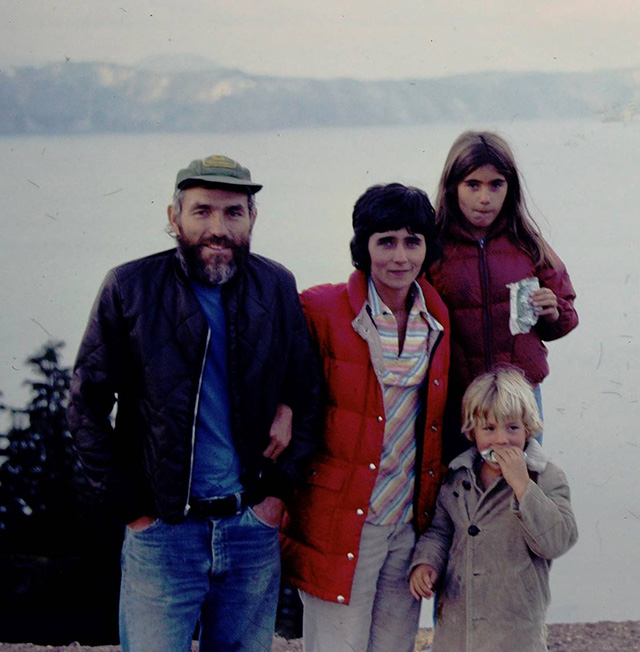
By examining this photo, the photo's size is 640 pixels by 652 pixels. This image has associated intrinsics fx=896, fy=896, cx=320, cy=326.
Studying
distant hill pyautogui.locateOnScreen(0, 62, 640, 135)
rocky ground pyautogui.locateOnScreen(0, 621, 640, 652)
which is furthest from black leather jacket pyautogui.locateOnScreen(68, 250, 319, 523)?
rocky ground pyautogui.locateOnScreen(0, 621, 640, 652)

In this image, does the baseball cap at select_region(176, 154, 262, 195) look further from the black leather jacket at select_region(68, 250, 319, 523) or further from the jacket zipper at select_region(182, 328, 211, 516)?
the jacket zipper at select_region(182, 328, 211, 516)

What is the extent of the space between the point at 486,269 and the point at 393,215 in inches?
18.8

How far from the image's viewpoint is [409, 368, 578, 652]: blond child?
2713 mm

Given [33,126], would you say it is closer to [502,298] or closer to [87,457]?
[87,457]

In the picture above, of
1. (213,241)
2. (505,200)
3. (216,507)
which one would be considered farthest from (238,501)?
(505,200)

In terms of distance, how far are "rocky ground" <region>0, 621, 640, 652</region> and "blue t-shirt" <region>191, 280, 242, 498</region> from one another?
1.63m

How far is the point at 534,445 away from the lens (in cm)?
277

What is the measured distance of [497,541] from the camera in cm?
273

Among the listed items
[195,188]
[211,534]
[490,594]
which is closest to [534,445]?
[490,594]

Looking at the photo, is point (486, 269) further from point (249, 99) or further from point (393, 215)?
point (249, 99)

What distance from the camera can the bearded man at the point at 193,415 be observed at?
247 cm

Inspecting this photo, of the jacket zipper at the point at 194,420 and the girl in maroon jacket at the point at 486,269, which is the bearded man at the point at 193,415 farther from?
the girl in maroon jacket at the point at 486,269

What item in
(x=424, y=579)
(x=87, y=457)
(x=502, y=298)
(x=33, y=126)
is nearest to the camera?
(x=87, y=457)

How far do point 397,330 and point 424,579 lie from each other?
2.51 ft
